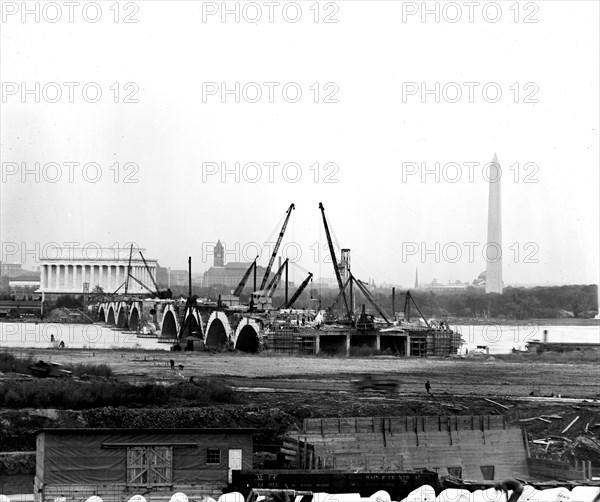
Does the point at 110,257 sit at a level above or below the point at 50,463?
above

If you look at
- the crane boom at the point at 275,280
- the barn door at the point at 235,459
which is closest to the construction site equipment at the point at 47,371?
the barn door at the point at 235,459

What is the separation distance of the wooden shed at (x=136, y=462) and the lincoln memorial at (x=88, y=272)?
144 m

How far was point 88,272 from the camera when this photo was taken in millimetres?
170875

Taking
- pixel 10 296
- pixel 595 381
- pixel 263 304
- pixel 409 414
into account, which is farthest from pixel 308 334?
pixel 10 296

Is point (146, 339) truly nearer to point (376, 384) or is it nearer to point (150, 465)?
point (376, 384)

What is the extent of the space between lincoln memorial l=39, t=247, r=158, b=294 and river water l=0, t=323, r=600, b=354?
40.7 meters

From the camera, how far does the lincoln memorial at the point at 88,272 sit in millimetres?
168625

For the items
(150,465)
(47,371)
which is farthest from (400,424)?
(47,371)

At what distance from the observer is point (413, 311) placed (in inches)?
5017

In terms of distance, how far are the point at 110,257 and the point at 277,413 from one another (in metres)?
141

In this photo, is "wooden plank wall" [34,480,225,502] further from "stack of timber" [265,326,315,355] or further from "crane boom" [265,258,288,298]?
"crane boom" [265,258,288,298]

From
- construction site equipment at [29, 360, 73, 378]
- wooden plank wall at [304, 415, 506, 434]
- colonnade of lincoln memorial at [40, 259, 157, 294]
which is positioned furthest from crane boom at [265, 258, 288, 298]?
wooden plank wall at [304, 415, 506, 434]

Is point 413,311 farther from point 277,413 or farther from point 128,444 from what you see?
point 128,444

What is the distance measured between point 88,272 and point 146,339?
68434 mm
